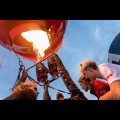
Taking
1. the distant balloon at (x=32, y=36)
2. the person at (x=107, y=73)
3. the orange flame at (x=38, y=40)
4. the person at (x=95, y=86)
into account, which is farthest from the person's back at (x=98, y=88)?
the orange flame at (x=38, y=40)

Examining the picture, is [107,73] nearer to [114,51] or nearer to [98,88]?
[98,88]

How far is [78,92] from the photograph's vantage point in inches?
87.4

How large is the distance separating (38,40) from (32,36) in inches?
8.2

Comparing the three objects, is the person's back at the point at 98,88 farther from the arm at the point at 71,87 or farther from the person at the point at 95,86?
the arm at the point at 71,87

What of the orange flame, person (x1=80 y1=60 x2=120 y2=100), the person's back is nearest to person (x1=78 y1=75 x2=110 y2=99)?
the person's back

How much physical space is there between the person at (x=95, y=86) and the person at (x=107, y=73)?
137mm

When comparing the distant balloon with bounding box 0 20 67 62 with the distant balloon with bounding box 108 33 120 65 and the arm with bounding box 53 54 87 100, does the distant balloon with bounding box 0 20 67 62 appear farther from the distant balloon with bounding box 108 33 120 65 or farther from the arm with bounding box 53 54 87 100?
the arm with bounding box 53 54 87 100

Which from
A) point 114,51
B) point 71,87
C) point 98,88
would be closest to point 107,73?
point 71,87

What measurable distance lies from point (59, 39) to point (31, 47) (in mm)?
790

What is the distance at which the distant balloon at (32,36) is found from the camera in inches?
236

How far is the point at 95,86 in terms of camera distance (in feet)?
9.29
